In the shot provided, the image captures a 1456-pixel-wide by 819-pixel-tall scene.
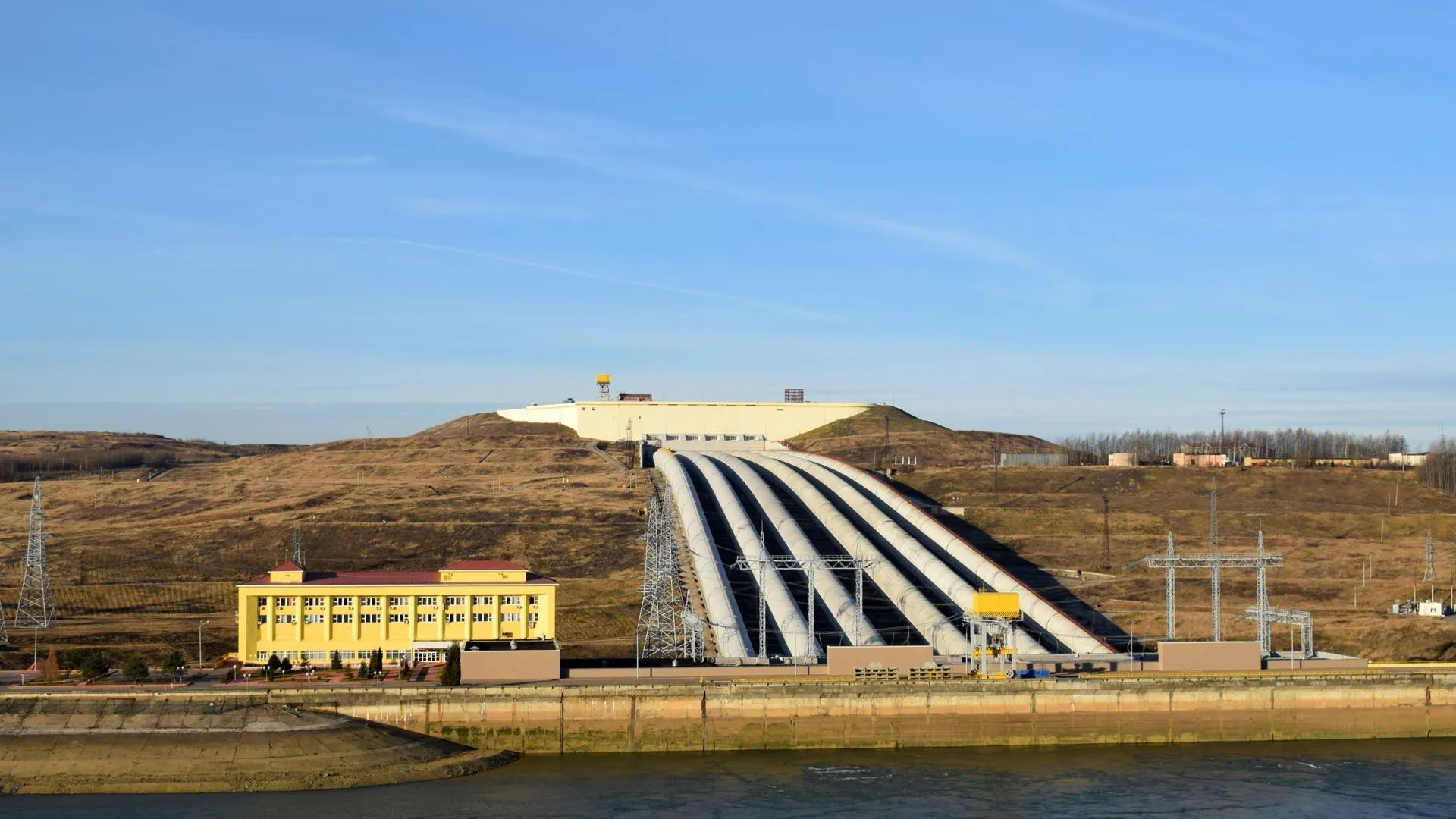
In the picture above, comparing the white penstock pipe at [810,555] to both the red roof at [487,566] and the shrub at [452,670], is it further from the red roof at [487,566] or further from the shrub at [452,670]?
the shrub at [452,670]

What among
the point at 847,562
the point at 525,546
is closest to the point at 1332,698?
the point at 847,562

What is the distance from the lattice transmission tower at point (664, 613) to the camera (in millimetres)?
92562

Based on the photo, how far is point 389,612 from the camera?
93062 millimetres

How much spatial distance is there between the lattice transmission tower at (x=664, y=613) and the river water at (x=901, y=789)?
14070mm

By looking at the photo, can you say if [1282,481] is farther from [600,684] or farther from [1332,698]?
[600,684]

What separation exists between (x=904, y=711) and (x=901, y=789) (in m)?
11.8

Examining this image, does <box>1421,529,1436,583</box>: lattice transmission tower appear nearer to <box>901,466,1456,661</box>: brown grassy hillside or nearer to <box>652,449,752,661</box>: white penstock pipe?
<box>901,466,1456,661</box>: brown grassy hillside

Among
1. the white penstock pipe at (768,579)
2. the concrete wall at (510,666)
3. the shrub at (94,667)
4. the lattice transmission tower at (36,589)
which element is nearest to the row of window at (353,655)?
the concrete wall at (510,666)

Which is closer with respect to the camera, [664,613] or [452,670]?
[452,670]

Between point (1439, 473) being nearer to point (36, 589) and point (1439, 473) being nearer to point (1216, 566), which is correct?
point (1216, 566)

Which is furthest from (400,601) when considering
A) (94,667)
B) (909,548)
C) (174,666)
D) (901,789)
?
(909,548)

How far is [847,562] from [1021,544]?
22.7 m

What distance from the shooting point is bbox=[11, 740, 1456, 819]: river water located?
6562 centimetres

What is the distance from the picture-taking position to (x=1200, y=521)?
137 m
